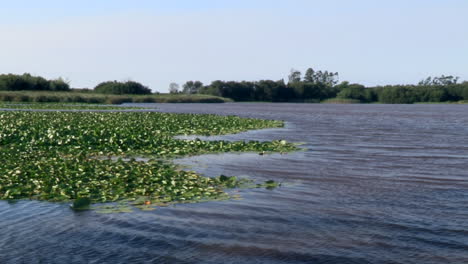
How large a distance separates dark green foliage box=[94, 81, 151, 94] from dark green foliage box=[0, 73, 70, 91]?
84.6 ft

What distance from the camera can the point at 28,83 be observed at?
348ft

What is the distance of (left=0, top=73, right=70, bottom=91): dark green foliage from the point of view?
103000 mm

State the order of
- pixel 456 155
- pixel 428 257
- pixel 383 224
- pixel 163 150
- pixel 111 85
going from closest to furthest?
pixel 428 257
pixel 383 224
pixel 163 150
pixel 456 155
pixel 111 85

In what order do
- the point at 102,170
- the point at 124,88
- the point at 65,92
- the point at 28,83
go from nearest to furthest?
the point at 102,170, the point at 65,92, the point at 28,83, the point at 124,88

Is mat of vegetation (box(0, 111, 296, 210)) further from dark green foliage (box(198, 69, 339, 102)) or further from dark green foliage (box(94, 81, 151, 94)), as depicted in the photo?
dark green foliage (box(198, 69, 339, 102))

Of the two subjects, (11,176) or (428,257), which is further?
(11,176)

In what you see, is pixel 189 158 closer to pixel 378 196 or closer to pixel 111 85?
pixel 378 196

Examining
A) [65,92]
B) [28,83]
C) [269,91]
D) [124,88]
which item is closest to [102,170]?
[65,92]

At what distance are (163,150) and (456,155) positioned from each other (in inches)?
527

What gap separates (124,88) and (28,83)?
35038 millimetres

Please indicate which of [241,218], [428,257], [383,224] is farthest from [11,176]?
[428,257]

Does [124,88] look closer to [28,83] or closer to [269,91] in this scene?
[28,83]

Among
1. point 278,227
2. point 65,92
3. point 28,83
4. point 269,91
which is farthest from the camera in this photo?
point 269,91

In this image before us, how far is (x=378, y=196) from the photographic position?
1405 centimetres
